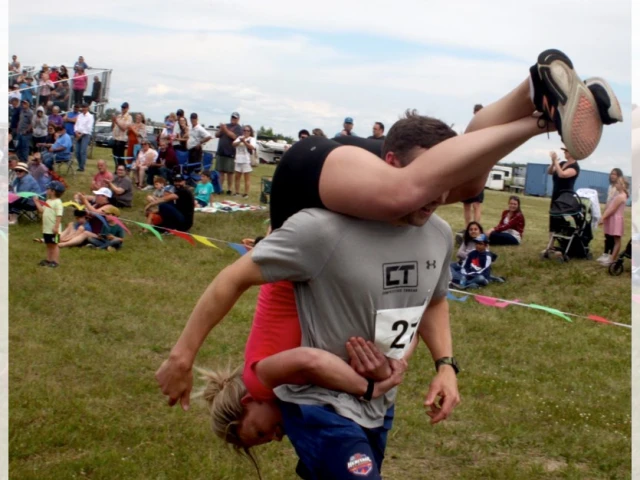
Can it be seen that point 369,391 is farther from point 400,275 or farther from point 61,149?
point 61,149

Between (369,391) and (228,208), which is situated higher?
(369,391)

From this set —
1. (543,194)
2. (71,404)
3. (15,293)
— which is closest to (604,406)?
(71,404)

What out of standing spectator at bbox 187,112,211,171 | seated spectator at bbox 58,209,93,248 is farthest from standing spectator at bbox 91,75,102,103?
seated spectator at bbox 58,209,93,248

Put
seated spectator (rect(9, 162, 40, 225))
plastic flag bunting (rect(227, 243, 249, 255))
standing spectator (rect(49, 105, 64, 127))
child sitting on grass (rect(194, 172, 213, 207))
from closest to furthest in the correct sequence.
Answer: plastic flag bunting (rect(227, 243, 249, 255)) < seated spectator (rect(9, 162, 40, 225)) < child sitting on grass (rect(194, 172, 213, 207)) < standing spectator (rect(49, 105, 64, 127))

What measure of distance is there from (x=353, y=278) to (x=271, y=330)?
0.41 meters

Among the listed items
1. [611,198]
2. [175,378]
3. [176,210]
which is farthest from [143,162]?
[175,378]

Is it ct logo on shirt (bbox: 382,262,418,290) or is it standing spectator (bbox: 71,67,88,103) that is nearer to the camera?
ct logo on shirt (bbox: 382,262,418,290)

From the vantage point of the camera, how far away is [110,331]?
8172 mm

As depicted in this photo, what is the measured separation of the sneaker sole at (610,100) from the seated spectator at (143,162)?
1603cm

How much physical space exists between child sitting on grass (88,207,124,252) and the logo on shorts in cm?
1016

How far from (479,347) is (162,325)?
10.4 ft

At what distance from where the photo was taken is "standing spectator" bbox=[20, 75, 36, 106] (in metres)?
19.6

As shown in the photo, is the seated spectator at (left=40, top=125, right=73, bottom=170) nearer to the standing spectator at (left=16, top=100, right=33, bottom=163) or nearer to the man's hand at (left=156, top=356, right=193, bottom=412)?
the standing spectator at (left=16, top=100, right=33, bottom=163)

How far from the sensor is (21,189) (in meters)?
A: 14.4
